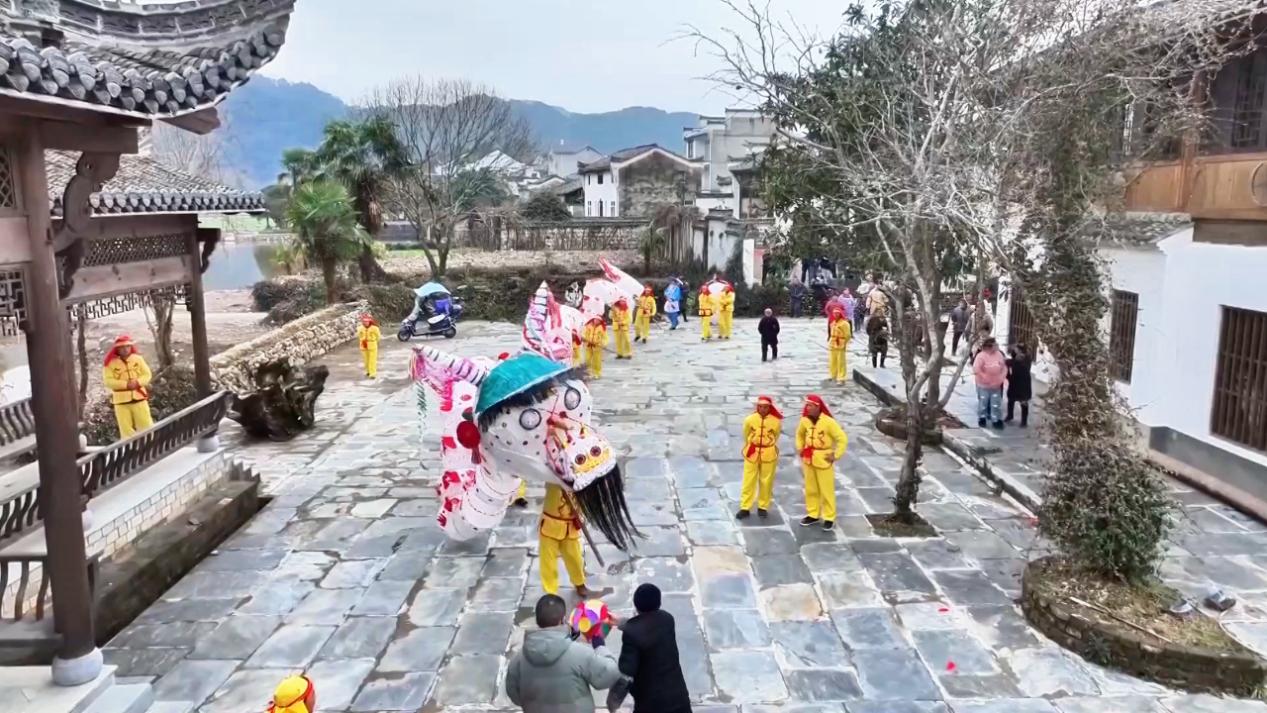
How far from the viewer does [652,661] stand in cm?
455

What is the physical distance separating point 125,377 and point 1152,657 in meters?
10.6

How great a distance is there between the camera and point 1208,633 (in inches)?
227

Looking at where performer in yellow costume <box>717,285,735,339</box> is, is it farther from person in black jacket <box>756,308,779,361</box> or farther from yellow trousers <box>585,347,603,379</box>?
yellow trousers <box>585,347,603,379</box>

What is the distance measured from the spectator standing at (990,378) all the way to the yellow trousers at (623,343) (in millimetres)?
8164

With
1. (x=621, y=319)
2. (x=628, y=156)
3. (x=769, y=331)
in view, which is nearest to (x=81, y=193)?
(x=621, y=319)

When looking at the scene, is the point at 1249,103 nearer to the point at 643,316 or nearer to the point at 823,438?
the point at 823,438

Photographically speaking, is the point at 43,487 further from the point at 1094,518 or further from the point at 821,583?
the point at 1094,518

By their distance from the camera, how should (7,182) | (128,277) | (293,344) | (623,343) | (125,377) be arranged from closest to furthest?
(7,182), (128,277), (125,377), (293,344), (623,343)

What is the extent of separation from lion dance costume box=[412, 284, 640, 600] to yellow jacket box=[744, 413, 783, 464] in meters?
1.98

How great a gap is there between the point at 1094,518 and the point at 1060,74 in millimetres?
4585

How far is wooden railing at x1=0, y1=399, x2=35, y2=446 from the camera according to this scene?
8.20m

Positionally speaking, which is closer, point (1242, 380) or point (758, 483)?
point (758, 483)

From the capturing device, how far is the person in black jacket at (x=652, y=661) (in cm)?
454

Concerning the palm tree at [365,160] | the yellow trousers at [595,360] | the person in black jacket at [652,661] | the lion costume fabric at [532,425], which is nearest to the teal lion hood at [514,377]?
the lion costume fabric at [532,425]
